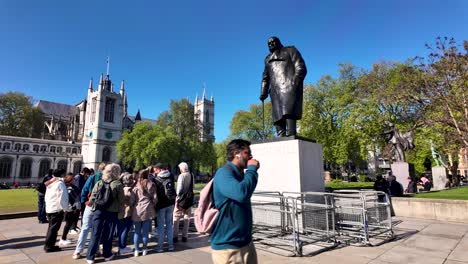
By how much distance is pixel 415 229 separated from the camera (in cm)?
771

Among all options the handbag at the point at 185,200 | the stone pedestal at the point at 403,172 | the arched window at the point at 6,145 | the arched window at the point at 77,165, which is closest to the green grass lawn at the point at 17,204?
the handbag at the point at 185,200

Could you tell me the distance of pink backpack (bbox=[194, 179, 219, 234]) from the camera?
235 centimetres

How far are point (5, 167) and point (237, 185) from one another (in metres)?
77.9

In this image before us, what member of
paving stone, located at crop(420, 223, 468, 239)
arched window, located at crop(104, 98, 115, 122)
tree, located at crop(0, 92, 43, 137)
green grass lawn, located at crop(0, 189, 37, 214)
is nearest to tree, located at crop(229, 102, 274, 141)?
green grass lawn, located at crop(0, 189, 37, 214)

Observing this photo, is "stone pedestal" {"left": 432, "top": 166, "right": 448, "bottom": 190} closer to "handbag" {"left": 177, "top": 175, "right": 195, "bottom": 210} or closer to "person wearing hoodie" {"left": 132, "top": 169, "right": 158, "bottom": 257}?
"handbag" {"left": 177, "top": 175, "right": 195, "bottom": 210}

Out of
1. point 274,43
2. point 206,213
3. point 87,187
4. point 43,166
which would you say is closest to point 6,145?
point 43,166

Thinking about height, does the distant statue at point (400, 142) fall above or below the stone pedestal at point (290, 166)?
above

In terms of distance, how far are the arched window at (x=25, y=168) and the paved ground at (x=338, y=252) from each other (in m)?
69.4

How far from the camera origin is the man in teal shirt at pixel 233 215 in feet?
7.34

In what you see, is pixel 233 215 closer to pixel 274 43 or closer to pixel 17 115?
pixel 274 43

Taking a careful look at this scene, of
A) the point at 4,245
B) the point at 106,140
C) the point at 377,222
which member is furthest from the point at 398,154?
the point at 106,140

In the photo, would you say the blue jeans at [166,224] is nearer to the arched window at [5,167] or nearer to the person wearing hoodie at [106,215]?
the person wearing hoodie at [106,215]

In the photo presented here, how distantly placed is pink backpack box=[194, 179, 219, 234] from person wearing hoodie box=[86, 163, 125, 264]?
11.4 ft

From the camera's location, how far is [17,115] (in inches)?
2544
